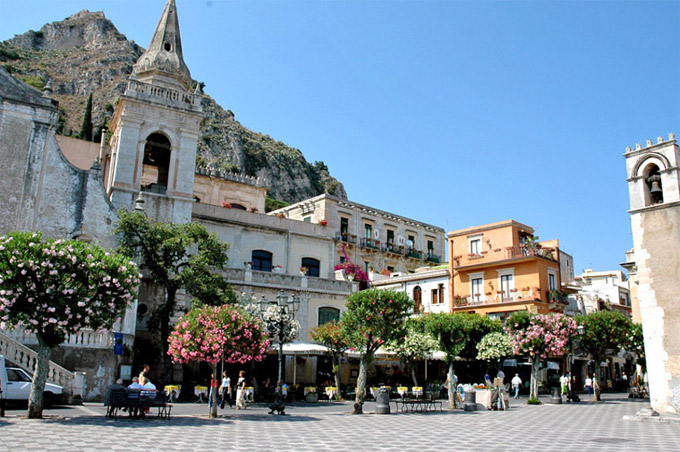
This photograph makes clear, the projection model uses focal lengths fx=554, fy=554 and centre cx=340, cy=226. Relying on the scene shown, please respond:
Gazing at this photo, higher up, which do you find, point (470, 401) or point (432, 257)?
point (432, 257)

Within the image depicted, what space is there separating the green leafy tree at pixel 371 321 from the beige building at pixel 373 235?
905 inches

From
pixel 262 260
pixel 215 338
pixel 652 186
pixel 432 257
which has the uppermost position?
pixel 432 257

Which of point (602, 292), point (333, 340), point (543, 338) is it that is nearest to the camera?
point (333, 340)

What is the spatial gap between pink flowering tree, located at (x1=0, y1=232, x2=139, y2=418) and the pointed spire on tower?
19.9 m

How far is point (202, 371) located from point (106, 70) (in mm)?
97748

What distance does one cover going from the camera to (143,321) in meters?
27.4

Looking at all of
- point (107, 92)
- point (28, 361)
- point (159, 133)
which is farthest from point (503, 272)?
point (107, 92)

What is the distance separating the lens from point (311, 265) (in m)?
37.6

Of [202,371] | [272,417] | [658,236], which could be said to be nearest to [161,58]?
[202,371]

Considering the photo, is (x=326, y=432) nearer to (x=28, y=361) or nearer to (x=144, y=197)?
(x=28, y=361)

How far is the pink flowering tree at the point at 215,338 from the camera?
17109 millimetres

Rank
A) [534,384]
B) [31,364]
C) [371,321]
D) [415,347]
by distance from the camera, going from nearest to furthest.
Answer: [31,364], [371,321], [534,384], [415,347]

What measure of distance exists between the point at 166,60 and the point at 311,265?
1577cm

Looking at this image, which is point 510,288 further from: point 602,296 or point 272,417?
point 272,417
